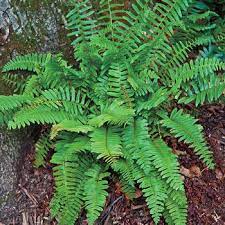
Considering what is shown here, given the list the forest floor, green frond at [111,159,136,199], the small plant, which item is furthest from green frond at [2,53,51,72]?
green frond at [111,159,136,199]

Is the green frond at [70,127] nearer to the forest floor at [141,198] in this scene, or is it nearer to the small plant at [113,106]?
the small plant at [113,106]

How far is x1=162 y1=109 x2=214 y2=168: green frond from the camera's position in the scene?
A: 13.1 feet

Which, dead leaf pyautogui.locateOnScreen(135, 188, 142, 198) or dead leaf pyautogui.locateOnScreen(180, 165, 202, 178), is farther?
dead leaf pyautogui.locateOnScreen(180, 165, 202, 178)

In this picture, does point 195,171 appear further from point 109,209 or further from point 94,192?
point 94,192

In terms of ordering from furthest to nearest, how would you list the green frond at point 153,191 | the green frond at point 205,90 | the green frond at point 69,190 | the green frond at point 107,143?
the green frond at point 205,90 → the green frond at point 69,190 → the green frond at point 153,191 → the green frond at point 107,143

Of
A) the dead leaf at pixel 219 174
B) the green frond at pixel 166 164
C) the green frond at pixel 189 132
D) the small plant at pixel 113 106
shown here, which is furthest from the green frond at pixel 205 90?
the dead leaf at pixel 219 174

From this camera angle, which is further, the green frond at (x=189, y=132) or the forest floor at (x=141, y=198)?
the forest floor at (x=141, y=198)

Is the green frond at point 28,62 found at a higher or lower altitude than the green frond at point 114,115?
higher

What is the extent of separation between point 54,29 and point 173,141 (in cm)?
161

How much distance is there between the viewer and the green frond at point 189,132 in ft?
13.1

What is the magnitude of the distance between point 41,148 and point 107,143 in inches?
31.1

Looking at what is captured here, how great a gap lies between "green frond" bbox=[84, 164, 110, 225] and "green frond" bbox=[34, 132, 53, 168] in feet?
1.78

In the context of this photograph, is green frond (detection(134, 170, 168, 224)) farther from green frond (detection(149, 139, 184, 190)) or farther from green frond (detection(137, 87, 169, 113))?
green frond (detection(137, 87, 169, 113))

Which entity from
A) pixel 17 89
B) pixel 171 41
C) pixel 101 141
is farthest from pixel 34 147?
pixel 171 41
